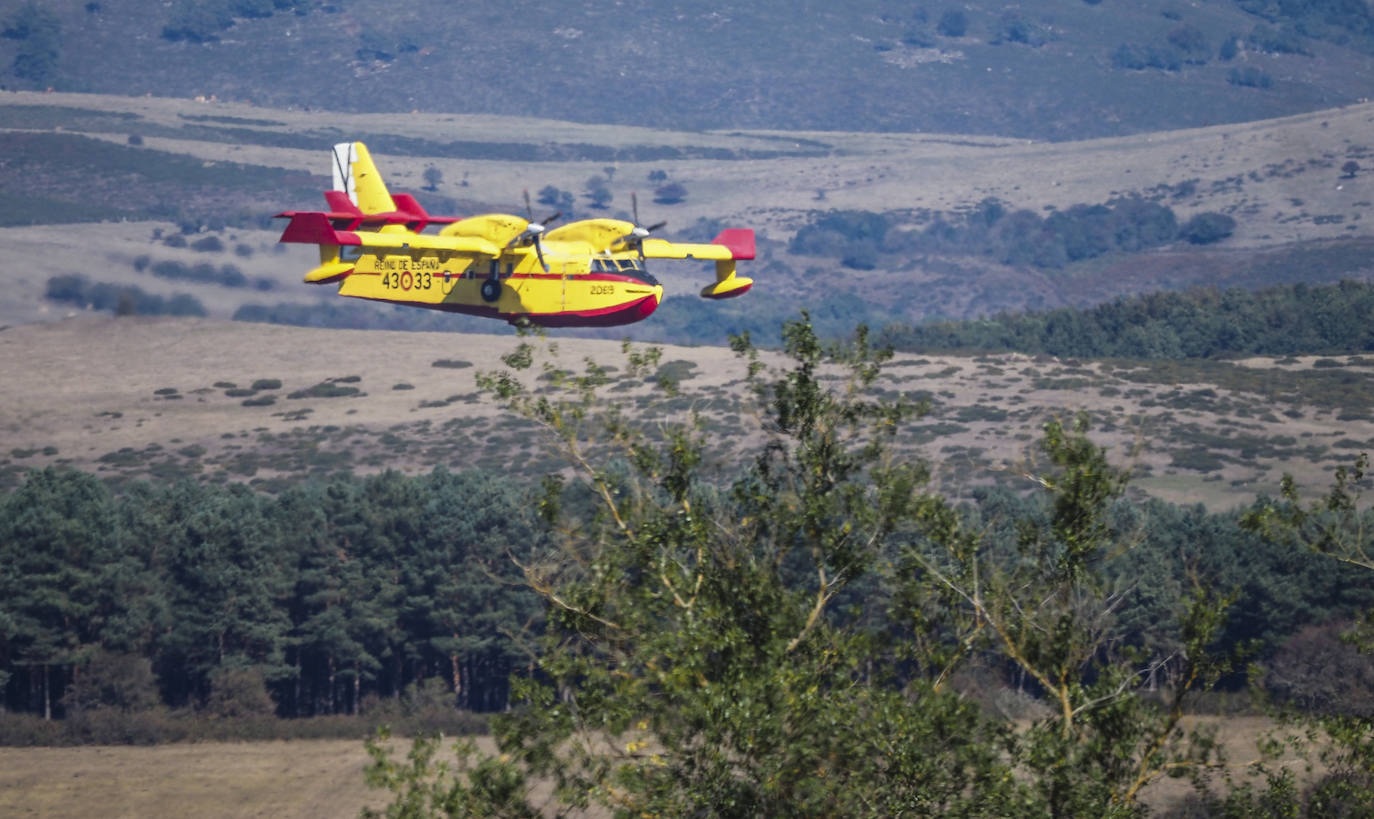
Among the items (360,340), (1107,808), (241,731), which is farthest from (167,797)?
(360,340)

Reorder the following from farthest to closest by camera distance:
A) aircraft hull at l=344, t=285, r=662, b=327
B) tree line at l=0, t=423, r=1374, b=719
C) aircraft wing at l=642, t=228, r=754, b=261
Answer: tree line at l=0, t=423, r=1374, b=719 < aircraft wing at l=642, t=228, r=754, b=261 < aircraft hull at l=344, t=285, r=662, b=327

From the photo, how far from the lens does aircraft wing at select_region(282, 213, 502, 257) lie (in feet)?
154

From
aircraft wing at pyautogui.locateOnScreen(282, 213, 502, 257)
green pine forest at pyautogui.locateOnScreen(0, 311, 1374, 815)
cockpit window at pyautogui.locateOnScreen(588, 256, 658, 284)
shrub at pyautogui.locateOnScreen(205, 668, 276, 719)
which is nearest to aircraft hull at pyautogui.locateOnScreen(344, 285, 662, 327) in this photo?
cockpit window at pyautogui.locateOnScreen(588, 256, 658, 284)

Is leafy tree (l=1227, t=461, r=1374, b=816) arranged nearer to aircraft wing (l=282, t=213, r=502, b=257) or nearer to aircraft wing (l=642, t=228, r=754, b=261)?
aircraft wing (l=642, t=228, r=754, b=261)

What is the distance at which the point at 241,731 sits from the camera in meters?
95.8

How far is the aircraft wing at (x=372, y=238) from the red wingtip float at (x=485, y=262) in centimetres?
3

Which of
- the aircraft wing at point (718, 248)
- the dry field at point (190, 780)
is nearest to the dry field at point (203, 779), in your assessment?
the dry field at point (190, 780)

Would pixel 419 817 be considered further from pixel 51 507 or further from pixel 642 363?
pixel 51 507

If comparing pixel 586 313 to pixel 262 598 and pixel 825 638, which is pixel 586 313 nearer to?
pixel 825 638

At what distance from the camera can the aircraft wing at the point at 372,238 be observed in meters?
46.9

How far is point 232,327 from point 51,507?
8294cm

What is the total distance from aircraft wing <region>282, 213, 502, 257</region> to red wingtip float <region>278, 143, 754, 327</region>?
35 millimetres

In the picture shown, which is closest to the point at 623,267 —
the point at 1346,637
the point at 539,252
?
the point at 539,252

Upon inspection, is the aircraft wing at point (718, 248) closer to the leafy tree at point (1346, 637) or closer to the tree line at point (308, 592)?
the leafy tree at point (1346, 637)
